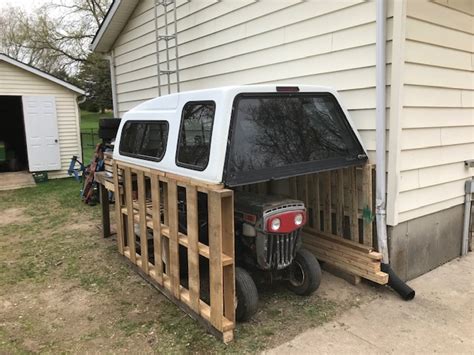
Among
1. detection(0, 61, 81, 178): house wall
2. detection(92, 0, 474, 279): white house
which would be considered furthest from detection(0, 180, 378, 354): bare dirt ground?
detection(0, 61, 81, 178): house wall

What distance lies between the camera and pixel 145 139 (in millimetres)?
3877

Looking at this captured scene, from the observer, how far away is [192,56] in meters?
6.06

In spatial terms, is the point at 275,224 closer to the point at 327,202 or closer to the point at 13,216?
the point at 327,202

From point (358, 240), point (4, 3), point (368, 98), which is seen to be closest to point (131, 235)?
point (358, 240)

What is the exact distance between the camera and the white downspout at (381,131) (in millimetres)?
3285

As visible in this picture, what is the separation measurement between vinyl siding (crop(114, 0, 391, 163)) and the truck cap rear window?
0.33 metres

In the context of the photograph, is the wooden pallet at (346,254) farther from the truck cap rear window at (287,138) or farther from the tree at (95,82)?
the tree at (95,82)

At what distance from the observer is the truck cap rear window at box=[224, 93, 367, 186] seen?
2.88 meters

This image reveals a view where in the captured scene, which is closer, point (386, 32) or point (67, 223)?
point (386, 32)

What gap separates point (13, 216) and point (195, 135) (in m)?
5.41

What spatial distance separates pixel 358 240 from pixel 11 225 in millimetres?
5480

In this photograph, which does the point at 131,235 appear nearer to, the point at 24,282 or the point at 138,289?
the point at 138,289

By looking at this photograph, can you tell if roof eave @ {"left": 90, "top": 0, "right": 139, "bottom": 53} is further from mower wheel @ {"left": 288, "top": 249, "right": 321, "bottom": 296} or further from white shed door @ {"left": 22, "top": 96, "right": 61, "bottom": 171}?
mower wheel @ {"left": 288, "top": 249, "right": 321, "bottom": 296}

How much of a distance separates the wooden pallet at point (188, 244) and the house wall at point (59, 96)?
7.88 m
